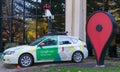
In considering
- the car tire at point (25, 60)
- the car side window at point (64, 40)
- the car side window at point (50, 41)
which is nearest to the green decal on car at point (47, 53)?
the car side window at point (50, 41)

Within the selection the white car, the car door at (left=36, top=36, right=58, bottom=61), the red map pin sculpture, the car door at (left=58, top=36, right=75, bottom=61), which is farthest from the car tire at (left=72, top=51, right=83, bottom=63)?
the red map pin sculpture

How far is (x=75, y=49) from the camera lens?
16875mm

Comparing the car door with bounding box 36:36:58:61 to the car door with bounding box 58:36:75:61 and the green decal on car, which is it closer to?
the green decal on car

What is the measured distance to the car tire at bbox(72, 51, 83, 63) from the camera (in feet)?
55.3

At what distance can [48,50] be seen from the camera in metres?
16.0

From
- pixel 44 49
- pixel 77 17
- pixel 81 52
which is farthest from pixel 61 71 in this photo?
pixel 77 17

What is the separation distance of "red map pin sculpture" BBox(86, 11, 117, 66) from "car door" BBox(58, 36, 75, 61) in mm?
2281

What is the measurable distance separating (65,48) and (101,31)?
119 inches

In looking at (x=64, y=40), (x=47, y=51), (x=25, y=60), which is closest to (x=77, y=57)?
(x=64, y=40)

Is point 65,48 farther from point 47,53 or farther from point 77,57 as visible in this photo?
point 47,53

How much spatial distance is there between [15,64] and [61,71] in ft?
13.4

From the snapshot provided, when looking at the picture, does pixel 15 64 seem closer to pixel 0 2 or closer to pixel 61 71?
pixel 61 71

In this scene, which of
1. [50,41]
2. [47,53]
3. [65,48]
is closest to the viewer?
[47,53]

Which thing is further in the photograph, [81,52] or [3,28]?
[3,28]
